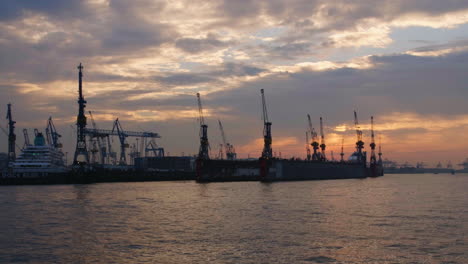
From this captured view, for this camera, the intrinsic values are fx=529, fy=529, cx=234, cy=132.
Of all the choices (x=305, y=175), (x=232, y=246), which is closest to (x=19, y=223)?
(x=232, y=246)

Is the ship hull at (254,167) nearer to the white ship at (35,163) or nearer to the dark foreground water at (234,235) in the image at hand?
the white ship at (35,163)

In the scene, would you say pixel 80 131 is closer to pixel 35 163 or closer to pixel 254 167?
pixel 35 163

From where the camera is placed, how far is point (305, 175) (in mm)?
198125

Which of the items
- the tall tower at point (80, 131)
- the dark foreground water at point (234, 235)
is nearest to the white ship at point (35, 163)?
the tall tower at point (80, 131)

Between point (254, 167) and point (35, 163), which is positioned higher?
point (35, 163)

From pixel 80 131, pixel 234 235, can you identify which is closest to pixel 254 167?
pixel 80 131

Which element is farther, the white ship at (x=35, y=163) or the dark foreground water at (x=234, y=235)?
the white ship at (x=35, y=163)

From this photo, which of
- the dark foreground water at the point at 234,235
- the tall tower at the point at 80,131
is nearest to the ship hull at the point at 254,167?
the tall tower at the point at 80,131

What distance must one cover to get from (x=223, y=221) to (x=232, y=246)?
12.7 m

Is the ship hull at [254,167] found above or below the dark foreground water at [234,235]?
above

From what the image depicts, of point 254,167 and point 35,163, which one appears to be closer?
point 35,163

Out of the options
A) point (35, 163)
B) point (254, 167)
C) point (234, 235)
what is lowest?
point (234, 235)

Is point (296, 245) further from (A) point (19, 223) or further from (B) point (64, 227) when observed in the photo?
(A) point (19, 223)

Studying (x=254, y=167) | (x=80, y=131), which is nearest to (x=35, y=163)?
(x=80, y=131)
